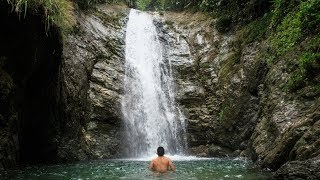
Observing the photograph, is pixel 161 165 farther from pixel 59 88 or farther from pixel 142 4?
pixel 142 4

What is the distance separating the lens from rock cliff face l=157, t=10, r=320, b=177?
988 centimetres

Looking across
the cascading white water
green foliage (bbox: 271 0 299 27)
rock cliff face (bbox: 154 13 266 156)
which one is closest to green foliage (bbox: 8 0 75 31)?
the cascading white water

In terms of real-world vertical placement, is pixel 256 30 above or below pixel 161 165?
above

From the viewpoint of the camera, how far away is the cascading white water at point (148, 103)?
58.5 feet

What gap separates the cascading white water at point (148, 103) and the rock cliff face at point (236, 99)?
0.59 m

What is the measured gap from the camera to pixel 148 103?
19.1 m

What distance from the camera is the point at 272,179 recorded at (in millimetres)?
8773

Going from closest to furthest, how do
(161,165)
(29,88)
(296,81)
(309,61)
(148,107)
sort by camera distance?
(161,165) → (309,61) → (296,81) → (29,88) → (148,107)

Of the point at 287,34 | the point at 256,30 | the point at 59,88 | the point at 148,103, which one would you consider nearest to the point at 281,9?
the point at 287,34

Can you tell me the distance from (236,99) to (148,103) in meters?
4.34

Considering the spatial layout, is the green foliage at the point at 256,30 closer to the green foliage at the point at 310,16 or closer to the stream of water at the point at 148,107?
the green foliage at the point at 310,16

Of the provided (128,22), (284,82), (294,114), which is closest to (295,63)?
(284,82)

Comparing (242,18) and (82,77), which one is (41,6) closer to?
(82,77)

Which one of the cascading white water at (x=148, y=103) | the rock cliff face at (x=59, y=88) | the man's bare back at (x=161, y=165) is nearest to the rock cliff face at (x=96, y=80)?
the rock cliff face at (x=59, y=88)
